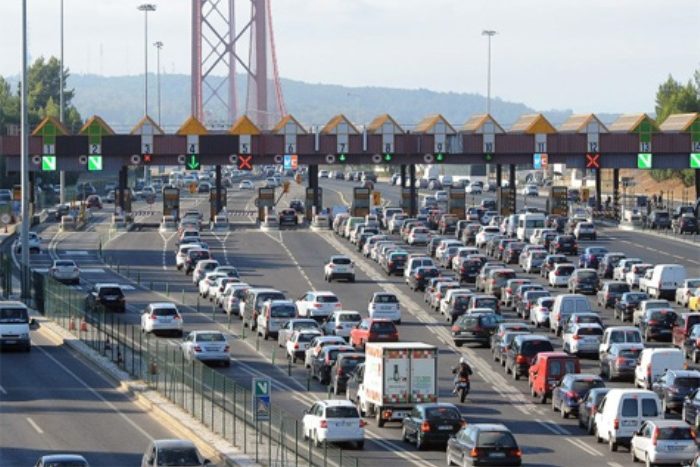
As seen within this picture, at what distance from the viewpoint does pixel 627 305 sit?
7238 cm

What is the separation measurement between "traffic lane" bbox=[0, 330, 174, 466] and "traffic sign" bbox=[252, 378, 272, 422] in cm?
325

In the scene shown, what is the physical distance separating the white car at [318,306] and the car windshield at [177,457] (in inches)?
1376

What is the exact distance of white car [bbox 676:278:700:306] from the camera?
77312 mm

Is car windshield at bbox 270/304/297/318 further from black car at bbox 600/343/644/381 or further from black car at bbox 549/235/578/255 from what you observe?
black car at bbox 549/235/578/255

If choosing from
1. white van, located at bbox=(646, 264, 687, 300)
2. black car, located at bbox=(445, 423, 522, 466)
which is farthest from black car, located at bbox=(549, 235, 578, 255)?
black car, located at bbox=(445, 423, 522, 466)

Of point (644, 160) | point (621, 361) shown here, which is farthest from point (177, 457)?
point (644, 160)

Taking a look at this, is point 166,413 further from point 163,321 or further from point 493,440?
point 163,321

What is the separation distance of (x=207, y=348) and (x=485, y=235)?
167ft

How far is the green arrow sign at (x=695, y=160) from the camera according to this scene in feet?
424

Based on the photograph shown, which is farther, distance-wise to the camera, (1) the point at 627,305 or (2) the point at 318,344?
(1) the point at 627,305

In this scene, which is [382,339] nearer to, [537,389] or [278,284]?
[537,389]

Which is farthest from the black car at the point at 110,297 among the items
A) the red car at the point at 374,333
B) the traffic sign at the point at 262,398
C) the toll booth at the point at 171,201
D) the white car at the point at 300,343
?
the toll booth at the point at 171,201

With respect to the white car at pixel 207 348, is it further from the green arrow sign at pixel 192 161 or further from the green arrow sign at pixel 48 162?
the green arrow sign at pixel 192 161

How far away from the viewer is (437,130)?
5167 inches
